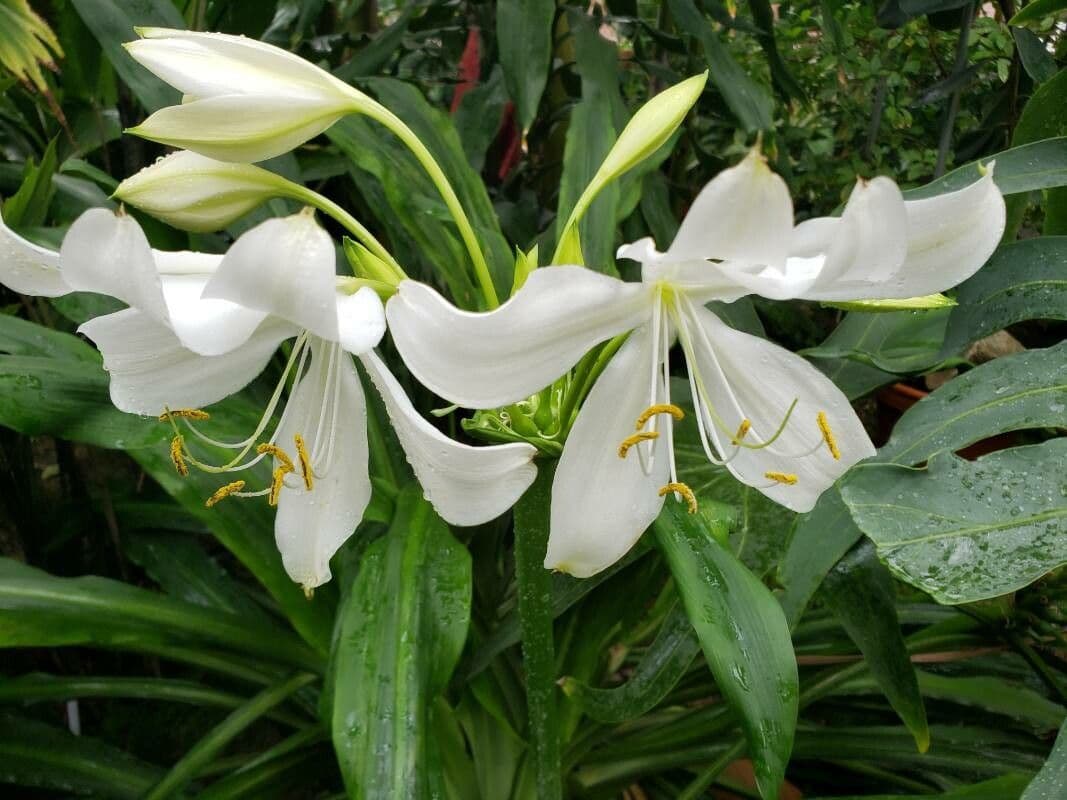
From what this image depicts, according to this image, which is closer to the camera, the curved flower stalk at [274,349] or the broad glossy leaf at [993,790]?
the curved flower stalk at [274,349]

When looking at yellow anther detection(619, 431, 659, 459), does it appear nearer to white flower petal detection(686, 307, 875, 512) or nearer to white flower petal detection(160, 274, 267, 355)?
white flower petal detection(686, 307, 875, 512)

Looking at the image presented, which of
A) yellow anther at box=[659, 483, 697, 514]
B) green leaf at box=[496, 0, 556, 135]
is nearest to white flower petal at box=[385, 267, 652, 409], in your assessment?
yellow anther at box=[659, 483, 697, 514]

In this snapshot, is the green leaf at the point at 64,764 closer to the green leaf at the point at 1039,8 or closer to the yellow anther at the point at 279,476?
the yellow anther at the point at 279,476

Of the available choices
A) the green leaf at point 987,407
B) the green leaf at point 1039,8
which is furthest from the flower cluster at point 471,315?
the green leaf at point 1039,8

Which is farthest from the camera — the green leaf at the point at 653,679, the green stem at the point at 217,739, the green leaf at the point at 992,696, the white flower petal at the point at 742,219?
the green leaf at the point at 992,696

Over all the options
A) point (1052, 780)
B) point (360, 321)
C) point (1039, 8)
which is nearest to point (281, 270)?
point (360, 321)
